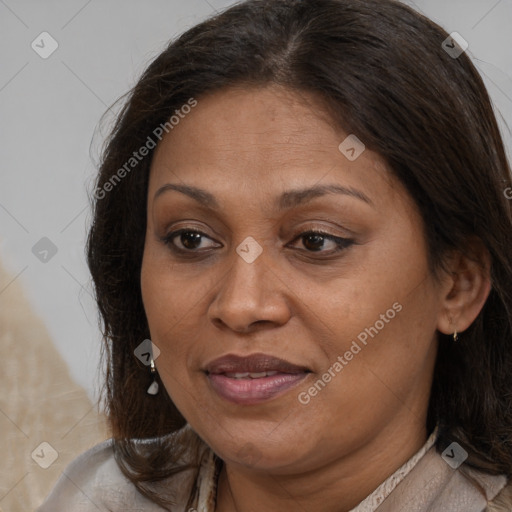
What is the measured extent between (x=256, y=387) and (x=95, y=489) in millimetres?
773

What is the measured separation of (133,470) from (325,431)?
733 millimetres

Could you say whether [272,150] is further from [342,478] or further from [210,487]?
[210,487]

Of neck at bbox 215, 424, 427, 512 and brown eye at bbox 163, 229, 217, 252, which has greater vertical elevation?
brown eye at bbox 163, 229, 217, 252

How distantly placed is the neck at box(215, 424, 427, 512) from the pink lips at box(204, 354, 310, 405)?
18cm

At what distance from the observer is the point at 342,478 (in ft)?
7.25

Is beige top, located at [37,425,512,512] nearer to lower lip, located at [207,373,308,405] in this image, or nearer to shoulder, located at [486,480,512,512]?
shoulder, located at [486,480,512,512]

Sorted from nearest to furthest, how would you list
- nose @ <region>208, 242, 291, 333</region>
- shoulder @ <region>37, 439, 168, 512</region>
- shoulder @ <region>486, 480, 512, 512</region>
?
nose @ <region>208, 242, 291, 333</region>, shoulder @ <region>486, 480, 512, 512</region>, shoulder @ <region>37, 439, 168, 512</region>

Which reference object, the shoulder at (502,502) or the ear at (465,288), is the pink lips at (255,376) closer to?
the ear at (465,288)

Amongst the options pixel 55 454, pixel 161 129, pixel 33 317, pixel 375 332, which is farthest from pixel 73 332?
pixel 375 332

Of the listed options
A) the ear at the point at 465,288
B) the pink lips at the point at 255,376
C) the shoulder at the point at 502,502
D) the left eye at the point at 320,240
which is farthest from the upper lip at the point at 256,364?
the shoulder at the point at 502,502

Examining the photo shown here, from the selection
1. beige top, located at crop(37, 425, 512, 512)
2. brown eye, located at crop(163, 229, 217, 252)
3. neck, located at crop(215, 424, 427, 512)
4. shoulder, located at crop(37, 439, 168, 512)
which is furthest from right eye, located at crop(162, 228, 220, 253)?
shoulder, located at crop(37, 439, 168, 512)

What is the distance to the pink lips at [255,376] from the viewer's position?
2.02 m

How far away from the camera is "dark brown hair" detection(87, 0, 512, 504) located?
2062mm

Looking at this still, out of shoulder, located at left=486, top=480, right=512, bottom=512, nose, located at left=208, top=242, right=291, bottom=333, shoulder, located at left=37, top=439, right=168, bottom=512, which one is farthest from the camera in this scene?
shoulder, located at left=37, top=439, right=168, bottom=512
